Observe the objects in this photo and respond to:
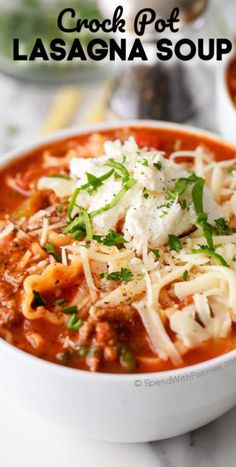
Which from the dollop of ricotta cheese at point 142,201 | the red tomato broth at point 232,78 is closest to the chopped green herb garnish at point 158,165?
the dollop of ricotta cheese at point 142,201

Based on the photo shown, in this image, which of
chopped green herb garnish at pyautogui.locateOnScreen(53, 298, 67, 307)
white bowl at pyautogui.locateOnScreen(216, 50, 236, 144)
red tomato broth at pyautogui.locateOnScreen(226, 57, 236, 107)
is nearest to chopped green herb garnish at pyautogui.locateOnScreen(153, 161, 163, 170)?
chopped green herb garnish at pyautogui.locateOnScreen(53, 298, 67, 307)

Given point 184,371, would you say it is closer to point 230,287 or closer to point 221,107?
point 230,287

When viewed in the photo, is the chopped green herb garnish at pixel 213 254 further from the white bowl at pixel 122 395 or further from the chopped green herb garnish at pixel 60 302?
the chopped green herb garnish at pixel 60 302

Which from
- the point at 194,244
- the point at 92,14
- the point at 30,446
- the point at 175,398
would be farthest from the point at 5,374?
the point at 92,14

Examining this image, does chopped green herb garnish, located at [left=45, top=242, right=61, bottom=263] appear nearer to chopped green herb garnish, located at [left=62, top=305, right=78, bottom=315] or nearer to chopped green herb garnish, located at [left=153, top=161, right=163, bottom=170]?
chopped green herb garnish, located at [left=62, top=305, right=78, bottom=315]

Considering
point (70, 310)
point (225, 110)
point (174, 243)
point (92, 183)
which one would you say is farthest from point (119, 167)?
point (225, 110)
